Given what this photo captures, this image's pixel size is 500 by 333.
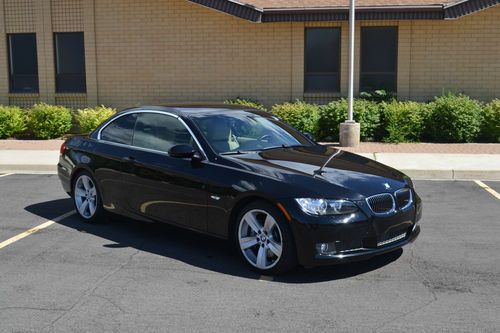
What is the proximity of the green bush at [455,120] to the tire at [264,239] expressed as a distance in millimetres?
10695

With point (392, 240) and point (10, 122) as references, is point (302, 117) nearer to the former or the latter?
A: point (10, 122)

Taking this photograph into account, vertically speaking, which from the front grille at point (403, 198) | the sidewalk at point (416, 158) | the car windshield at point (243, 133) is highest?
the car windshield at point (243, 133)

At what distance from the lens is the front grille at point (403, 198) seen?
568 centimetres

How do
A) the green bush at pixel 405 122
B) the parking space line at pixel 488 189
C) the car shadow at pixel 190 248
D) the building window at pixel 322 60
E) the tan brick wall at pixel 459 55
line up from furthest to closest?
the building window at pixel 322 60 → the tan brick wall at pixel 459 55 → the green bush at pixel 405 122 → the parking space line at pixel 488 189 → the car shadow at pixel 190 248

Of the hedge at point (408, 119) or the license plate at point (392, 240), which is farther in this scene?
the hedge at point (408, 119)

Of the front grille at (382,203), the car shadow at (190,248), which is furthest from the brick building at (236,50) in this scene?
the front grille at (382,203)

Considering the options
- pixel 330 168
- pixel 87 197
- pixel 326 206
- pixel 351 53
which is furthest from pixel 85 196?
pixel 351 53

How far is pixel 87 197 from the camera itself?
7.59 metres

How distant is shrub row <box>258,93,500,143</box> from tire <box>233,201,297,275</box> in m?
10.1

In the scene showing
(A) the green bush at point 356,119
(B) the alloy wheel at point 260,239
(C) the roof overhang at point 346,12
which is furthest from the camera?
(C) the roof overhang at point 346,12

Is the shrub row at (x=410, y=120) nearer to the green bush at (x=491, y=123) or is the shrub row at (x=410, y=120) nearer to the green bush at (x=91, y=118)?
the green bush at (x=491, y=123)

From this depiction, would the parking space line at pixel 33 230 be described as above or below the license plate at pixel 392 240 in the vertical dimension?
below

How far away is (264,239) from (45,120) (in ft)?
43.5

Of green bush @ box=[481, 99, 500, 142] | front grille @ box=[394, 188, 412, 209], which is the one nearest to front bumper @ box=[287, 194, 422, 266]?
front grille @ box=[394, 188, 412, 209]
